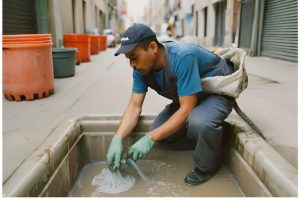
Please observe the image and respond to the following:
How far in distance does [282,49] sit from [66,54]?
6395 millimetres

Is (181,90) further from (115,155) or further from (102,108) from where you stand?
(102,108)

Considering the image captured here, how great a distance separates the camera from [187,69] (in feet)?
7.63

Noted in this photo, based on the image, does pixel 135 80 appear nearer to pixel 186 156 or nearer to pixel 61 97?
pixel 186 156

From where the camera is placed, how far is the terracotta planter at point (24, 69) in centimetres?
416

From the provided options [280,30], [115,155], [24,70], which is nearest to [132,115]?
[115,155]

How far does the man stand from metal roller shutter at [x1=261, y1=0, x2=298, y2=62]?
6.96m

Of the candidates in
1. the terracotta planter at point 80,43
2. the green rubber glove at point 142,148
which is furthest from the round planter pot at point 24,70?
the terracotta planter at point 80,43

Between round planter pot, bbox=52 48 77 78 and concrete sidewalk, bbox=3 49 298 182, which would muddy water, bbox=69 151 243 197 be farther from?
round planter pot, bbox=52 48 77 78

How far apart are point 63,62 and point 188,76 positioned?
4.47 meters

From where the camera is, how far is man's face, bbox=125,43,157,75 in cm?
231

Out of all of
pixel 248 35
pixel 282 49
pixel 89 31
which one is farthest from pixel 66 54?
pixel 89 31

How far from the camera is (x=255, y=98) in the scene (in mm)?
4336

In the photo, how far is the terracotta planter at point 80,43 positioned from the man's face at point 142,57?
6815 millimetres

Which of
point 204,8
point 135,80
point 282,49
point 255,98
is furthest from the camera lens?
point 204,8
